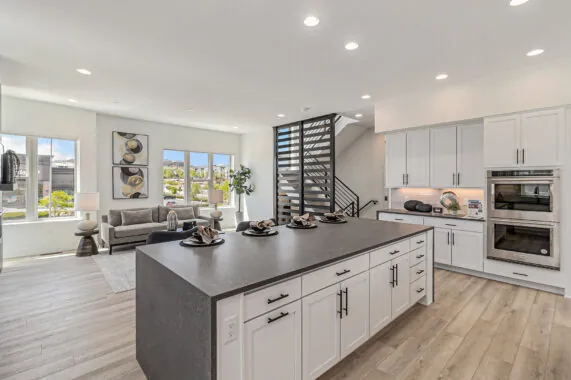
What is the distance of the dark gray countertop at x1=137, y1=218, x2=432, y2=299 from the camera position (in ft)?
4.75

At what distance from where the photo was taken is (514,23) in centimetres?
260

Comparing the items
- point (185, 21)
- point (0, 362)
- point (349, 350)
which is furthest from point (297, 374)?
point (185, 21)

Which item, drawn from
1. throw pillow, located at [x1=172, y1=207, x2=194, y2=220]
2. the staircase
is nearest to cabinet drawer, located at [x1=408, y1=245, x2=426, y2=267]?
the staircase

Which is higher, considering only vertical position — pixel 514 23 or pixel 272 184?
pixel 514 23

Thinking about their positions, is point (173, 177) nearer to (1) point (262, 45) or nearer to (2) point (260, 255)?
(1) point (262, 45)

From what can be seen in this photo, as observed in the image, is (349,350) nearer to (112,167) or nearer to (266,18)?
(266,18)

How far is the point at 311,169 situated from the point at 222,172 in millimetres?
3080

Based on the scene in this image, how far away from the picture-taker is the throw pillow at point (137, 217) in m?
5.90

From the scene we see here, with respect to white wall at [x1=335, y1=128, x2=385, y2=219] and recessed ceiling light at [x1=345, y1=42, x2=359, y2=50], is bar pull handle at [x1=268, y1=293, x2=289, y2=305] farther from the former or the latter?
white wall at [x1=335, y1=128, x2=385, y2=219]

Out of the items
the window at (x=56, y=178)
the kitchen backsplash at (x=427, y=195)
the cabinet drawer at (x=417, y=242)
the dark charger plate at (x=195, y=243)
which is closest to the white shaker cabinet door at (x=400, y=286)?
the cabinet drawer at (x=417, y=242)

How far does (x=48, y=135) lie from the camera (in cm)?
548

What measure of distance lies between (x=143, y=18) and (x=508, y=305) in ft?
15.8

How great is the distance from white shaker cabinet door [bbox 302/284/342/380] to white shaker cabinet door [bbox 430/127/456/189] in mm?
3549

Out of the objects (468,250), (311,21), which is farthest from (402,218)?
(311,21)
